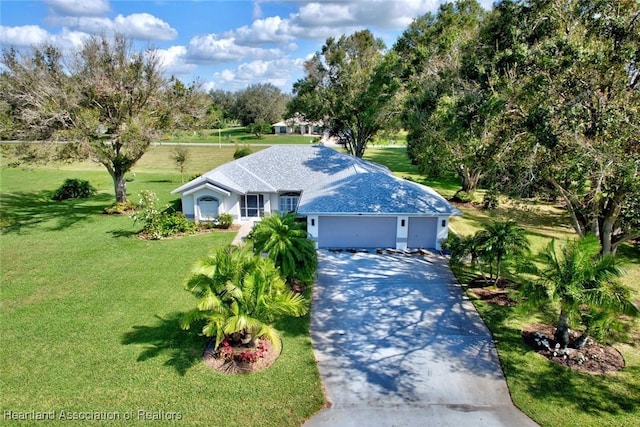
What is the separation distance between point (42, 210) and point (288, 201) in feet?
59.1

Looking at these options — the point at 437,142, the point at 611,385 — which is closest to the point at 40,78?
the point at 437,142

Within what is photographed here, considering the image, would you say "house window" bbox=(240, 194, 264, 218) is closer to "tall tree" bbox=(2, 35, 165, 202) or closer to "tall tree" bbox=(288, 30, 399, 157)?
"tall tree" bbox=(2, 35, 165, 202)

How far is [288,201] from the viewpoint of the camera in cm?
2477

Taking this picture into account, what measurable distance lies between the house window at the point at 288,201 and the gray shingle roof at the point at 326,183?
664 mm

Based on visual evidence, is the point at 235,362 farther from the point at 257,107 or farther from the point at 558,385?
the point at 257,107

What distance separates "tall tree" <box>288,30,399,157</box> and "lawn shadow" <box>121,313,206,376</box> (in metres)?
27.3

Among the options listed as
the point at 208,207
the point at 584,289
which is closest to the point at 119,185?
the point at 208,207

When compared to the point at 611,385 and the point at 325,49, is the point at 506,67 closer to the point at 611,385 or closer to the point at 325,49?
the point at 611,385

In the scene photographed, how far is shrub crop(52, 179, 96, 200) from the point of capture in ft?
105

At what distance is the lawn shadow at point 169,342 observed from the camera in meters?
11.3

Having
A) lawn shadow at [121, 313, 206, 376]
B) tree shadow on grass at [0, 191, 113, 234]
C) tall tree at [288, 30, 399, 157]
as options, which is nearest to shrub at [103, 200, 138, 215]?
tree shadow on grass at [0, 191, 113, 234]

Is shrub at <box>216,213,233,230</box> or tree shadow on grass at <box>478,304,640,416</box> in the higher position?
shrub at <box>216,213,233,230</box>

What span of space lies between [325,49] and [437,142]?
20.3 metres

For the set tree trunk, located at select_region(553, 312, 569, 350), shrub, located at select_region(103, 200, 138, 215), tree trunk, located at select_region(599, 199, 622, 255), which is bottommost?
tree trunk, located at select_region(553, 312, 569, 350)
